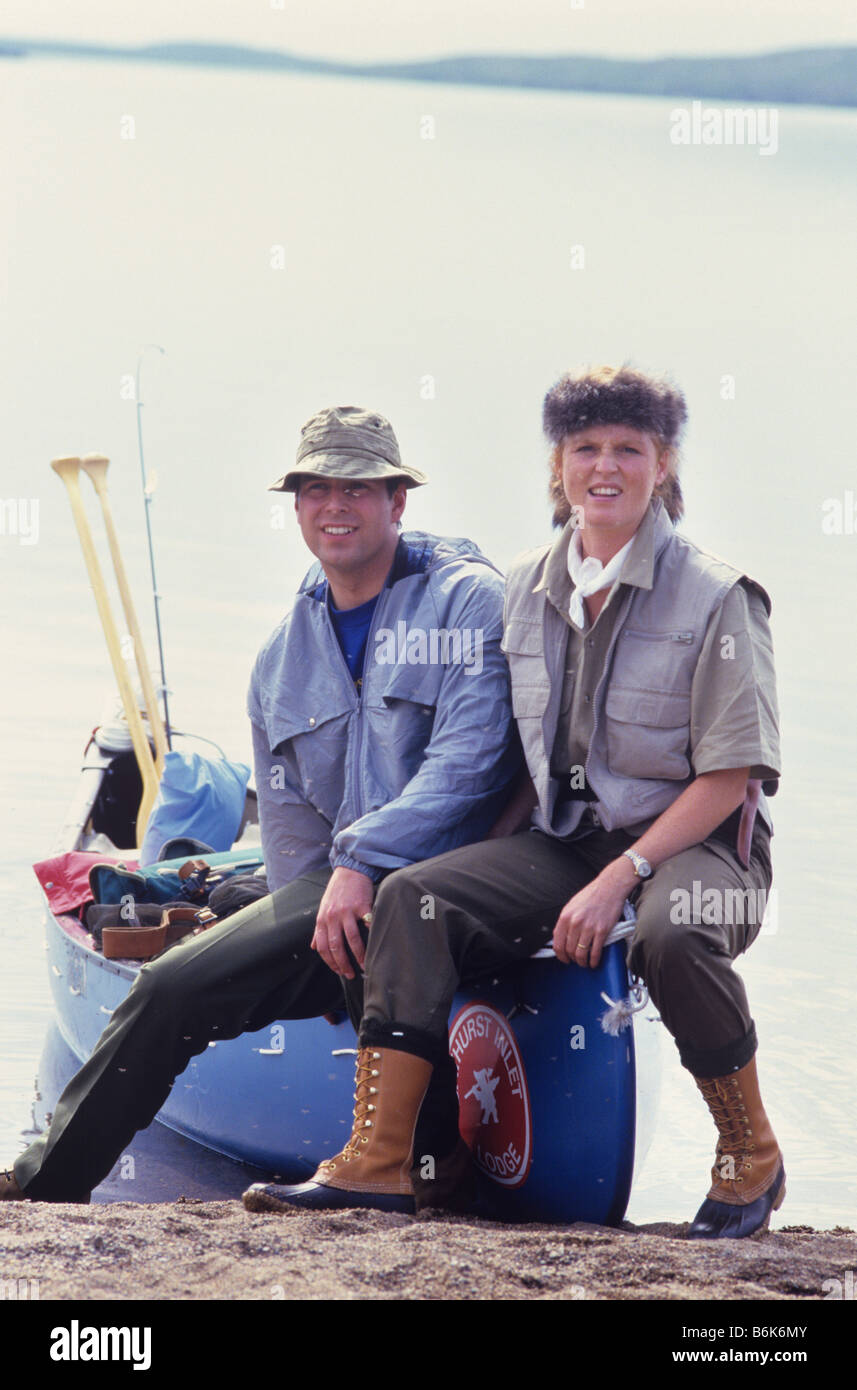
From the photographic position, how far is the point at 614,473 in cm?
345

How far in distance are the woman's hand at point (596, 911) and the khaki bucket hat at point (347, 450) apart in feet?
2.95

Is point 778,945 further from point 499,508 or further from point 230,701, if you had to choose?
point 499,508

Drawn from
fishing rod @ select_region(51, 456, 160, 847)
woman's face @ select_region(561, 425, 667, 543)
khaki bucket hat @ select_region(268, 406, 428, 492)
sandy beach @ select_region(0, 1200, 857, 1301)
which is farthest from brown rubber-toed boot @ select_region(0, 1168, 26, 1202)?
fishing rod @ select_region(51, 456, 160, 847)

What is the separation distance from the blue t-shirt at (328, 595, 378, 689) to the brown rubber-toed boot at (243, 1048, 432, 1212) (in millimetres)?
818

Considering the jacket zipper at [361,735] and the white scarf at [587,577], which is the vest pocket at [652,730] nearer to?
the white scarf at [587,577]

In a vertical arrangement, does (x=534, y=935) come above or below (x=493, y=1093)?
above

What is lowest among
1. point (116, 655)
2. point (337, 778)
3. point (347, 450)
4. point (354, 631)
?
point (337, 778)

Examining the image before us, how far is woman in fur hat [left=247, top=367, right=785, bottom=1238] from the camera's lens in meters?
3.27

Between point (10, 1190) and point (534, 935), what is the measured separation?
3.56ft

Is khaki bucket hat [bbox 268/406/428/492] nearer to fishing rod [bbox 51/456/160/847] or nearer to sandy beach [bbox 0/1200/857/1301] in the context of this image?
sandy beach [bbox 0/1200/857/1301]

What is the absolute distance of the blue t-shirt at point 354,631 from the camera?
12.4 feet

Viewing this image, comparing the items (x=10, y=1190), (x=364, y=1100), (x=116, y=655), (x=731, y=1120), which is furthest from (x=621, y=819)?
(x=116, y=655)

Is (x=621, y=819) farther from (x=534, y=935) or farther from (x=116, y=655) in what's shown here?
(x=116, y=655)
